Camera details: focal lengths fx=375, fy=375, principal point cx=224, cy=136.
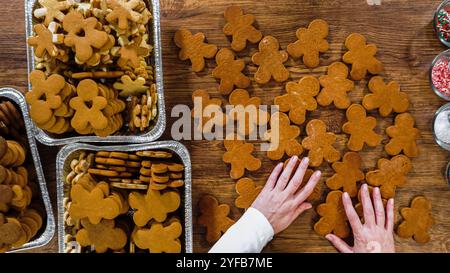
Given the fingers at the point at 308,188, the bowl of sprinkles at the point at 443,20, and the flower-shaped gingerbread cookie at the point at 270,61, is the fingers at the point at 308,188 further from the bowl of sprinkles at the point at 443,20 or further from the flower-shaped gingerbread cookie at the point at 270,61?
the bowl of sprinkles at the point at 443,20

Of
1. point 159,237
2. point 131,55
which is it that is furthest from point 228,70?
point 159,237

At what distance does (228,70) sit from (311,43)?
398mm

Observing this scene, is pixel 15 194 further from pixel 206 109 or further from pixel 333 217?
pixel 333 217

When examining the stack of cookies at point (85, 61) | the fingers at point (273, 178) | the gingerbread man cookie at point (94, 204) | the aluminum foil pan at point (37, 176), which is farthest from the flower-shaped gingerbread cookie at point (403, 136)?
the aluminum foil pan at point (37, 176)

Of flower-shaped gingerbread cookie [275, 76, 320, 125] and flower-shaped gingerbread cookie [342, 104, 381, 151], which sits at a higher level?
flower-shaped gingerbread cookie [275, 76, 320, 125]

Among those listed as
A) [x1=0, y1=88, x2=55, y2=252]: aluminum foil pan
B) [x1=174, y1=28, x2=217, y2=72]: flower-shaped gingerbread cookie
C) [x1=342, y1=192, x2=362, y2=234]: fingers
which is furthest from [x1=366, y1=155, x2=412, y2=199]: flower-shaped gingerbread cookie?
[x1=0, y1=88, x2=55, y2=252]: aluminum foil pan

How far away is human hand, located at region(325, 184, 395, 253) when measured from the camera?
168 centimetres

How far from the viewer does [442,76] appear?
5.59 ft

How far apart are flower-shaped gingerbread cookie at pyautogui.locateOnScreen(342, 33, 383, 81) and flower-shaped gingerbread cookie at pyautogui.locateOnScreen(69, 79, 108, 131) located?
108 cm

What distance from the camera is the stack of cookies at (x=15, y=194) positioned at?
4.70 ft

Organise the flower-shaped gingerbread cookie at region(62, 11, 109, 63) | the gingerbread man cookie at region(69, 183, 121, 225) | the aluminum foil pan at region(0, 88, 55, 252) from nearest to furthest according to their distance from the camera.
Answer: the flower-shaped gingerbread cookie at region(62, 11, 109, 63)
the gingerbread man cookie at region(69, 183, 121, 225)
the aluminum foil pan at region(0, 88, 55, 252)

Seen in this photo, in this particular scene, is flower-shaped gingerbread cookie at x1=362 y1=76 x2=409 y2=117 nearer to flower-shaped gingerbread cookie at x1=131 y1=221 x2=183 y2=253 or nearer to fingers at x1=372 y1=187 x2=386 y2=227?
fingers at x1=372 y1=187 x2=386 y2=227

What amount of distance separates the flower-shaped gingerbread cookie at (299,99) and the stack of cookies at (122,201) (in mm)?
556

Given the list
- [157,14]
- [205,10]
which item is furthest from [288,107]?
[157,14]
